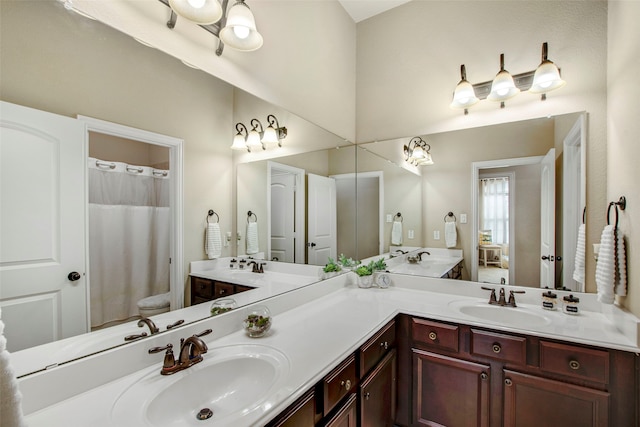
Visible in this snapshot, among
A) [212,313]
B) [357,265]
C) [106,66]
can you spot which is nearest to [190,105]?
[106,66]

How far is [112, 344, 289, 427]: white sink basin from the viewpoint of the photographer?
830 mm

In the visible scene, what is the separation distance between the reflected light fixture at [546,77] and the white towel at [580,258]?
2.84 feet

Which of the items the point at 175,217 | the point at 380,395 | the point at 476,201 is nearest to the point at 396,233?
the point at 476,201

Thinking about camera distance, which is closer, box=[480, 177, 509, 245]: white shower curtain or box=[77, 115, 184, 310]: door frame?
box=[77, 115, 184, 310]: door frame

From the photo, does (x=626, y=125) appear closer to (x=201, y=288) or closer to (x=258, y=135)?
(x=258, y=135)

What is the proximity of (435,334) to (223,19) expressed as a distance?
200 cm

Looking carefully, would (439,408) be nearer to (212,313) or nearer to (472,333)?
(472,333)

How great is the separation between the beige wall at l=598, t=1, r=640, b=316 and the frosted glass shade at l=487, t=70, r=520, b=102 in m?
0.46

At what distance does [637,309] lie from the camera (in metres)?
1.33

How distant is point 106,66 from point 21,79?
0.24 m

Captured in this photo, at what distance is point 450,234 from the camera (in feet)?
7.26

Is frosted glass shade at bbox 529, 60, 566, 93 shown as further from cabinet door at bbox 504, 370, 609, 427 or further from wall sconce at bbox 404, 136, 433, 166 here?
cabinet door at bbox 504, 370, 609, 427

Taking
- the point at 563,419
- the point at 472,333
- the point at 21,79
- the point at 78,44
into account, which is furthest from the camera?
the point at 472,333

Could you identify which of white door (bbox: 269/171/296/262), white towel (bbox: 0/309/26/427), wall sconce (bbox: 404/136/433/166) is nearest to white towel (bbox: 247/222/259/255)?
white door (bbox: 269/171/296/262)
